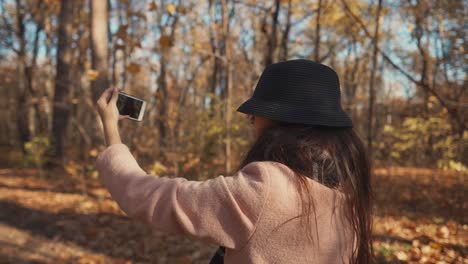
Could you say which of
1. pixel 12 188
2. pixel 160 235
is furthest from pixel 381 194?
pixel 12 188

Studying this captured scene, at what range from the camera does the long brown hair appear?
122 cm

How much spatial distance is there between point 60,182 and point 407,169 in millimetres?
8303

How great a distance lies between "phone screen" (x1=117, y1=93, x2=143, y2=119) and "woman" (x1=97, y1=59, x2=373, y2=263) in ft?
0.48

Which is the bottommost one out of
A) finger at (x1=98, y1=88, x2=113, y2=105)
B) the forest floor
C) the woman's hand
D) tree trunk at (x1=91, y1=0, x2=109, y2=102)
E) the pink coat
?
the forest floor

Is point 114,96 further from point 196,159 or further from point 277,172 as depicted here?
point 196,159

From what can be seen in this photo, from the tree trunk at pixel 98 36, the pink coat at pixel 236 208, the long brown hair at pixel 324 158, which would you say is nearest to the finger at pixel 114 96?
the pink coat at pixel 236 208

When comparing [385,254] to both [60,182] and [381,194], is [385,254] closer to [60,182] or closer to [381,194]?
[381,194]

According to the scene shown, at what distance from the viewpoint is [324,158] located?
4.12 ft

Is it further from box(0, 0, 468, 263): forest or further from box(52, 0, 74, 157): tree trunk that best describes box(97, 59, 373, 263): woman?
box(52, 0, 74, 157): tree trunk

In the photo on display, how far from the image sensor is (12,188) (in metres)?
7.25

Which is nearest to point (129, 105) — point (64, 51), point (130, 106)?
point (130, 106)

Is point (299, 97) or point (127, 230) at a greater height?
point (299, 97)

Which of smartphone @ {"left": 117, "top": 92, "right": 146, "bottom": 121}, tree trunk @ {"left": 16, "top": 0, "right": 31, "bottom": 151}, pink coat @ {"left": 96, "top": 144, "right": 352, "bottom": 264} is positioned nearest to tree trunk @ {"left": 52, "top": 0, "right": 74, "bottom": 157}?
tree trunk @ {"left": 16, "top": 0, "right": 31, "bottom": 151}

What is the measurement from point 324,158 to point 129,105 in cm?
86
